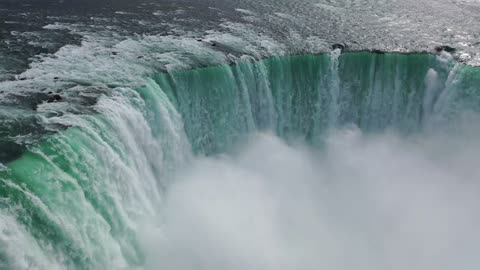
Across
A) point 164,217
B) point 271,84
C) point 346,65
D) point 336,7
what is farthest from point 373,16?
point 164,217

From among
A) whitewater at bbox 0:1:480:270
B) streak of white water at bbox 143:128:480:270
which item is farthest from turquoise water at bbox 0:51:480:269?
streak of white water at bbox 143:128:480:270

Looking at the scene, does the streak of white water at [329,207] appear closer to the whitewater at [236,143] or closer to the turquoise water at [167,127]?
the whitewater at [236,143]

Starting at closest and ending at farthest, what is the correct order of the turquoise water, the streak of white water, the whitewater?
1. the turquoise water
2. the whitewater
3. the streak of white water

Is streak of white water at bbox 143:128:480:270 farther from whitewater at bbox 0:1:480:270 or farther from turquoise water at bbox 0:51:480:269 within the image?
turquoise water at bbox 0:51:480:269

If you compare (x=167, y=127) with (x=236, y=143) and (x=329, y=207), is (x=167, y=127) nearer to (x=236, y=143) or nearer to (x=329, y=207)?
(x=236, y=143)

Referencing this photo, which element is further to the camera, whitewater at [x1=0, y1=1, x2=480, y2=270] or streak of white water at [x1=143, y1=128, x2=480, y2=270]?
streak of white water at [x1=143, y1=128, x2=480, y2=270]

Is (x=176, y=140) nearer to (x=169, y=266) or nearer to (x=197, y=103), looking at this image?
(x=197, y=103)

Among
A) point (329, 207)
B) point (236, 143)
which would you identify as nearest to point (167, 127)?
point (236, 143)
